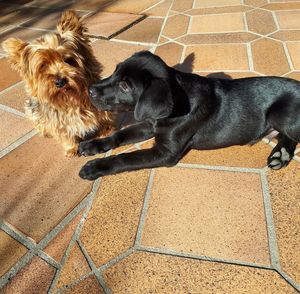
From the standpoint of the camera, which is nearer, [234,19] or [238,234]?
[238,234]

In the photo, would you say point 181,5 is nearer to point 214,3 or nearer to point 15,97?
point 214,3

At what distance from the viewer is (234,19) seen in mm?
5473

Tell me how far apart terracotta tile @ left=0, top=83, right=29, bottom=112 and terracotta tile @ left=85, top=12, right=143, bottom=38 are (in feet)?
5.95

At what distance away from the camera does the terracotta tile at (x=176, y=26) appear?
522 centimetres

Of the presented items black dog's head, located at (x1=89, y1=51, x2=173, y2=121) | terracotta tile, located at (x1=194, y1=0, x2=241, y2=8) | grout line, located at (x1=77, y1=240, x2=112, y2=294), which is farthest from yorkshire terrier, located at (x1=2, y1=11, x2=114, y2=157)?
terracotta tile, located at (x1=194, y1=0, x2=241, y2=8)

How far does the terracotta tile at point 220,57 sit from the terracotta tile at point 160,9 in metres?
1.61

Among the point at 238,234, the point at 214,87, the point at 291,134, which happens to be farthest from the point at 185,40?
the point at 238,234

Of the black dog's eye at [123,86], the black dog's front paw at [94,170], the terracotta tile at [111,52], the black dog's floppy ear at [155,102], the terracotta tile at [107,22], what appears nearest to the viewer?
the black dog's floppy ear at [155,102]

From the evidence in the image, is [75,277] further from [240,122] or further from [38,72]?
[240,122]

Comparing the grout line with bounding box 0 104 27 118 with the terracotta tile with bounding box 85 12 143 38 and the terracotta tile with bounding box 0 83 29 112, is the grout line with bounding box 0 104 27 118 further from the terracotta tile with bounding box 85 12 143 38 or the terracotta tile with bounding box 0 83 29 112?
the terracotta tile with bounding box 85 12 143 38

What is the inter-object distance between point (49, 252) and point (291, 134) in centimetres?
227

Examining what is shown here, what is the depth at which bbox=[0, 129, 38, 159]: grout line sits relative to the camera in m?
3.43

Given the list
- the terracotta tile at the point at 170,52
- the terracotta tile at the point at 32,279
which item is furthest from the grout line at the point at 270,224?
the terracotta tile at the point at 170,52

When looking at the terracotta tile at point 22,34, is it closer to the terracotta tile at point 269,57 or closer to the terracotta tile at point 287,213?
the terracotta tile at point 269,57
